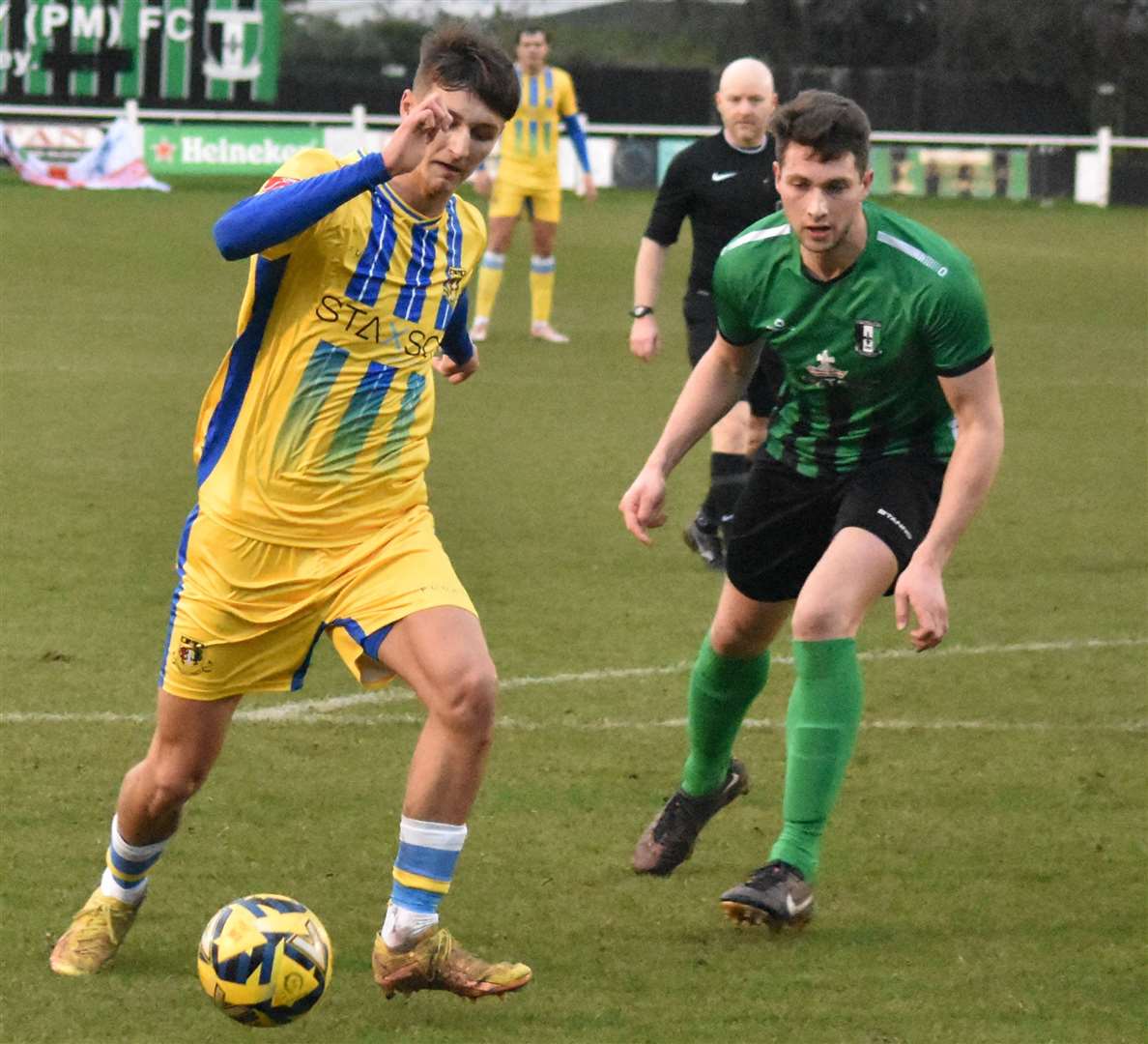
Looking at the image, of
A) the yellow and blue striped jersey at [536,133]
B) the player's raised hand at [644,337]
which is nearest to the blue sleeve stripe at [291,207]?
the player's raised hand at [644,337]

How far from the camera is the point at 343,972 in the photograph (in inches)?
184

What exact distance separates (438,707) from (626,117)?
34802 mm

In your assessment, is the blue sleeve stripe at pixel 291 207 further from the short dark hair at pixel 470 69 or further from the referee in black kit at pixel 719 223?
the referee in black kit at pixel 719 223

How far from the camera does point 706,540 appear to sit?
9078mm

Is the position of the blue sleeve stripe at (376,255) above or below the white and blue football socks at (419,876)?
above

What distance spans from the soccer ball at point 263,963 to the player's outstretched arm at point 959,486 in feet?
4.83

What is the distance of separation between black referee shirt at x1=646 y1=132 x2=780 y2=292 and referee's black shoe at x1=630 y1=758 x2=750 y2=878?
4.10 m

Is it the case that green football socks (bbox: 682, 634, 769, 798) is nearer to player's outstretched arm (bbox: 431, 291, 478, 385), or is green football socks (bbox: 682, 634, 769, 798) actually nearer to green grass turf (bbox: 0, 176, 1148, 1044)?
green grass turf (bbox: 0, 176, 1148, 1044)

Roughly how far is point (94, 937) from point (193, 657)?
68cm

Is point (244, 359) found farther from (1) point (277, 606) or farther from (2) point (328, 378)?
(1) point (277, 606)

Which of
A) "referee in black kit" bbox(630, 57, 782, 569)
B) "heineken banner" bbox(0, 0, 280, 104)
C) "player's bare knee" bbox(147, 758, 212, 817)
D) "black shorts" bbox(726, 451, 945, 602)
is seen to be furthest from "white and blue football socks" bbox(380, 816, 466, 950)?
"heineken banner" bbox(0, 0, 280, 104)

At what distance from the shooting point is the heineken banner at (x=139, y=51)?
3288 cm

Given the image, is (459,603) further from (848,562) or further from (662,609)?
(662,609)

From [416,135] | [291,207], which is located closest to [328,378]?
[291,207]
